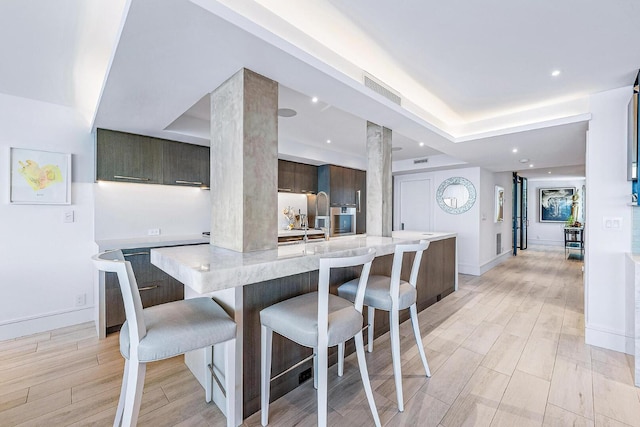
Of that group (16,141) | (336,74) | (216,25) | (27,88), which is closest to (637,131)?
(336,74)

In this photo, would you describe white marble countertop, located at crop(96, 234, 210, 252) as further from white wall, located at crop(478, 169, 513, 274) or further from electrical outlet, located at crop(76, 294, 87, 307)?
white wall, located at crop(478, 169, 513, 274)

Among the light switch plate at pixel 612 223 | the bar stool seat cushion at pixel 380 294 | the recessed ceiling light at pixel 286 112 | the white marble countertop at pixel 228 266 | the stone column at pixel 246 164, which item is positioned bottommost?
the bar stool seat cushion at pixel 380 294

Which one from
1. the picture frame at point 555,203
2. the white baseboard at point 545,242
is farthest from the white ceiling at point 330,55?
the white baseboard at point 545,242

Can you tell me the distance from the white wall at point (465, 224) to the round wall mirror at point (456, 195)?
71 mm

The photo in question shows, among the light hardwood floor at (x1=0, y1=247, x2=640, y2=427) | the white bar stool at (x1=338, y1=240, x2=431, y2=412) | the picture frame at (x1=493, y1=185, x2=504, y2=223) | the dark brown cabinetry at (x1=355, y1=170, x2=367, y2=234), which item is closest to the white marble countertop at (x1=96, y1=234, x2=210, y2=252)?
the light hardwood floor at (x1=0, y1=247, x2=640, y2=427)

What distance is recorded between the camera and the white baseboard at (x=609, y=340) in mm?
2572

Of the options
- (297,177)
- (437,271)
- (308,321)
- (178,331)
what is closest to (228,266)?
(178,331)

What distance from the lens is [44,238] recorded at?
2.98 meters

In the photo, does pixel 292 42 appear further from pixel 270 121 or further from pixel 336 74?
pixel 270 121

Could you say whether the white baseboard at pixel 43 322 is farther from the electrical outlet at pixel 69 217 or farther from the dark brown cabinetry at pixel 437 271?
the dark brown cabinetry at pixel 437 271

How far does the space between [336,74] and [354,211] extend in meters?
3.97

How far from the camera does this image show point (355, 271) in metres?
2.54

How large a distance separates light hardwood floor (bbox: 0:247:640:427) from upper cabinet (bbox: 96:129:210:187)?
1737 mm

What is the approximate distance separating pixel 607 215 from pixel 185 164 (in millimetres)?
4648
